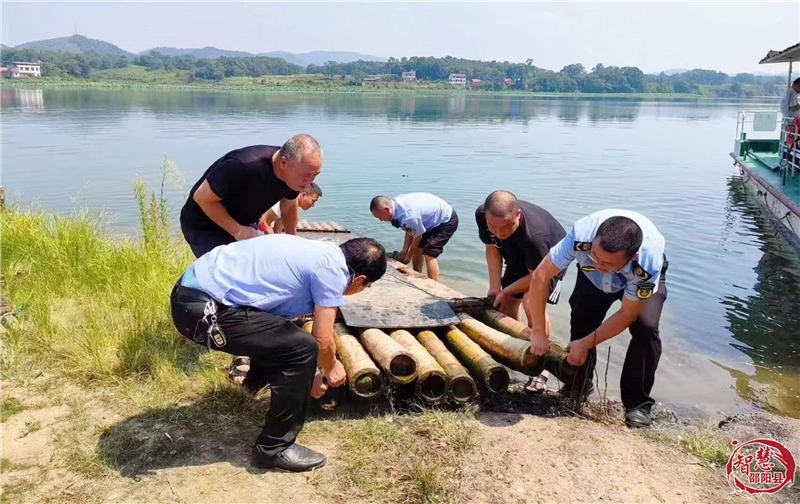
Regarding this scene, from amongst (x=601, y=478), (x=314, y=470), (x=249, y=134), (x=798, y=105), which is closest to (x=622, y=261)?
(x=601, y=478)

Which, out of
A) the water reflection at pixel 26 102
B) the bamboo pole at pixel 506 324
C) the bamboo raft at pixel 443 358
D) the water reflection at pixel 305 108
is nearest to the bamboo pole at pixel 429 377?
the bamboo raft at pixel 443 358

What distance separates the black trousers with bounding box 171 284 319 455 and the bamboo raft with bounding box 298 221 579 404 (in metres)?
0.66

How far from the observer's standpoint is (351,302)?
5195mm

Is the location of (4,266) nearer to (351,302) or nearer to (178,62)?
(351,302)

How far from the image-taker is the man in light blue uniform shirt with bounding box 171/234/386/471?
3.24 metres

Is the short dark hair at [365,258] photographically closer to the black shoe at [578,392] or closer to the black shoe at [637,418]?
the black shoe at [578,392]

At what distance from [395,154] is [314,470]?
1947 cm

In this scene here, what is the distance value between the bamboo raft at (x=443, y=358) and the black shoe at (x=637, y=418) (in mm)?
510

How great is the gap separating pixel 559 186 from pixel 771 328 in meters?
10.2

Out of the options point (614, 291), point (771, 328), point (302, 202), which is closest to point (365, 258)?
point (614, 291)

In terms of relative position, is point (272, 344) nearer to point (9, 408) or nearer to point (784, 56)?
point (9, 408)

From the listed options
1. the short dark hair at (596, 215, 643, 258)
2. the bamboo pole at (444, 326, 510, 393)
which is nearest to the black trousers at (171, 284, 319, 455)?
the bamboo pole at (444, 326, 510, 393)

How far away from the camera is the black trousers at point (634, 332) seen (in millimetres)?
4262

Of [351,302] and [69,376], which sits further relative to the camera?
[351,302]
